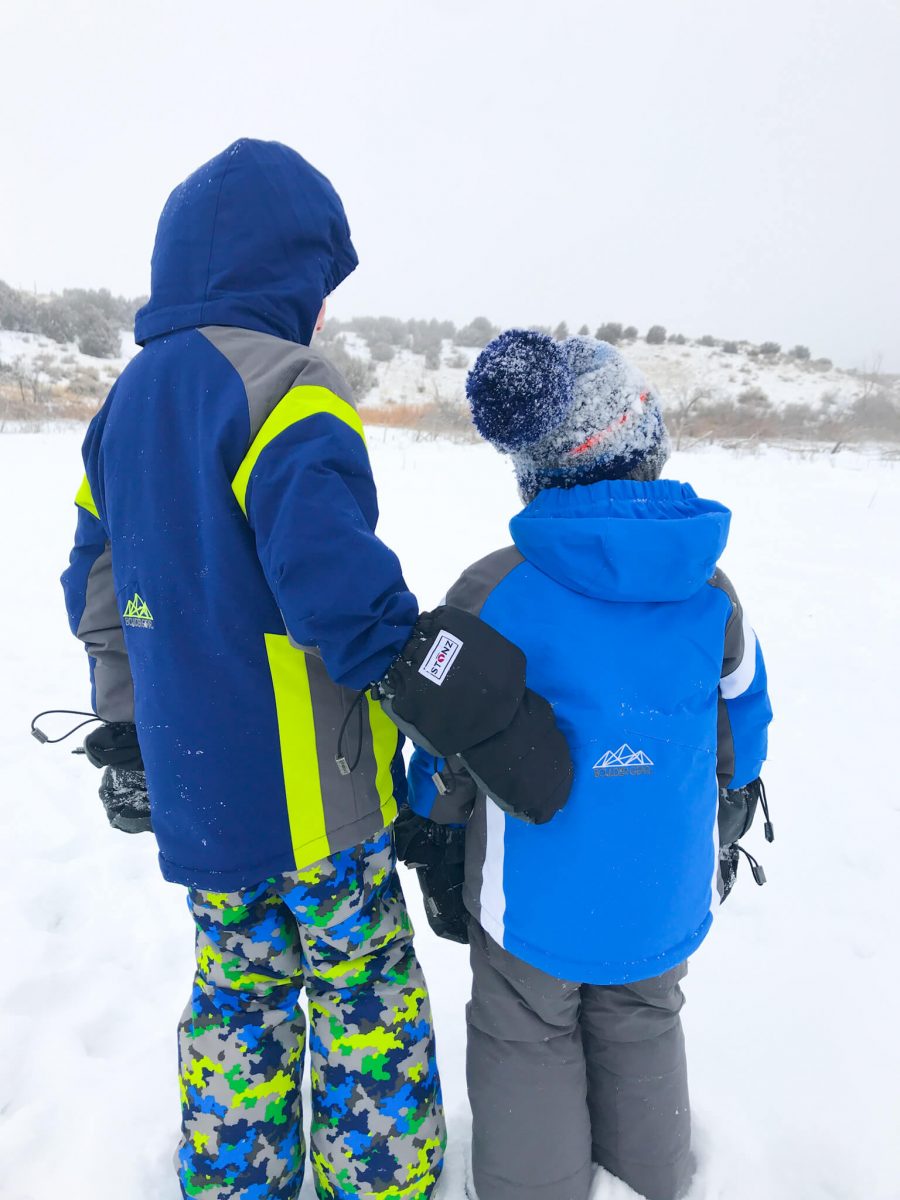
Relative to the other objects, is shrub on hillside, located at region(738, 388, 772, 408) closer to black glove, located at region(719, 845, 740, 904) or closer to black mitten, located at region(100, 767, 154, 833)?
black glove, located at region(719, 845, 740, 904)

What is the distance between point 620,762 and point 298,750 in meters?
0.50

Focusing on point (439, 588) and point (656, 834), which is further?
point (439, 588)

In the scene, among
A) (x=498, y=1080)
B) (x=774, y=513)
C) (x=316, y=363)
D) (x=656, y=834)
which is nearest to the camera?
(x=316, y=363)

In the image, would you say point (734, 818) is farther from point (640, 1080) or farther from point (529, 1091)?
point (529, 1091)

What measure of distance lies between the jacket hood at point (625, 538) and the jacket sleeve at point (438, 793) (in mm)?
393

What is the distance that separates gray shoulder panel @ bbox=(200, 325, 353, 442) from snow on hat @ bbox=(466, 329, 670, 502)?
9.3 inches

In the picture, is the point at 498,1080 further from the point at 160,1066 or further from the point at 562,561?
the point at 562,561

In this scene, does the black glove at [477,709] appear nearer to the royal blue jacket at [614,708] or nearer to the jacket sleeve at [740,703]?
the royal blue jacket at [614,708]

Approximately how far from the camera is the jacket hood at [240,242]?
3.54 feet

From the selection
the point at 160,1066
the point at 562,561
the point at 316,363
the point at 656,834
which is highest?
the point at 316,363

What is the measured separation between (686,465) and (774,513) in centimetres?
206

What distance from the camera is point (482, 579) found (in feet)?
3.96

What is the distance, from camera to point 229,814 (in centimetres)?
112

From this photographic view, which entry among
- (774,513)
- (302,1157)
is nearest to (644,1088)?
(302,1157)
